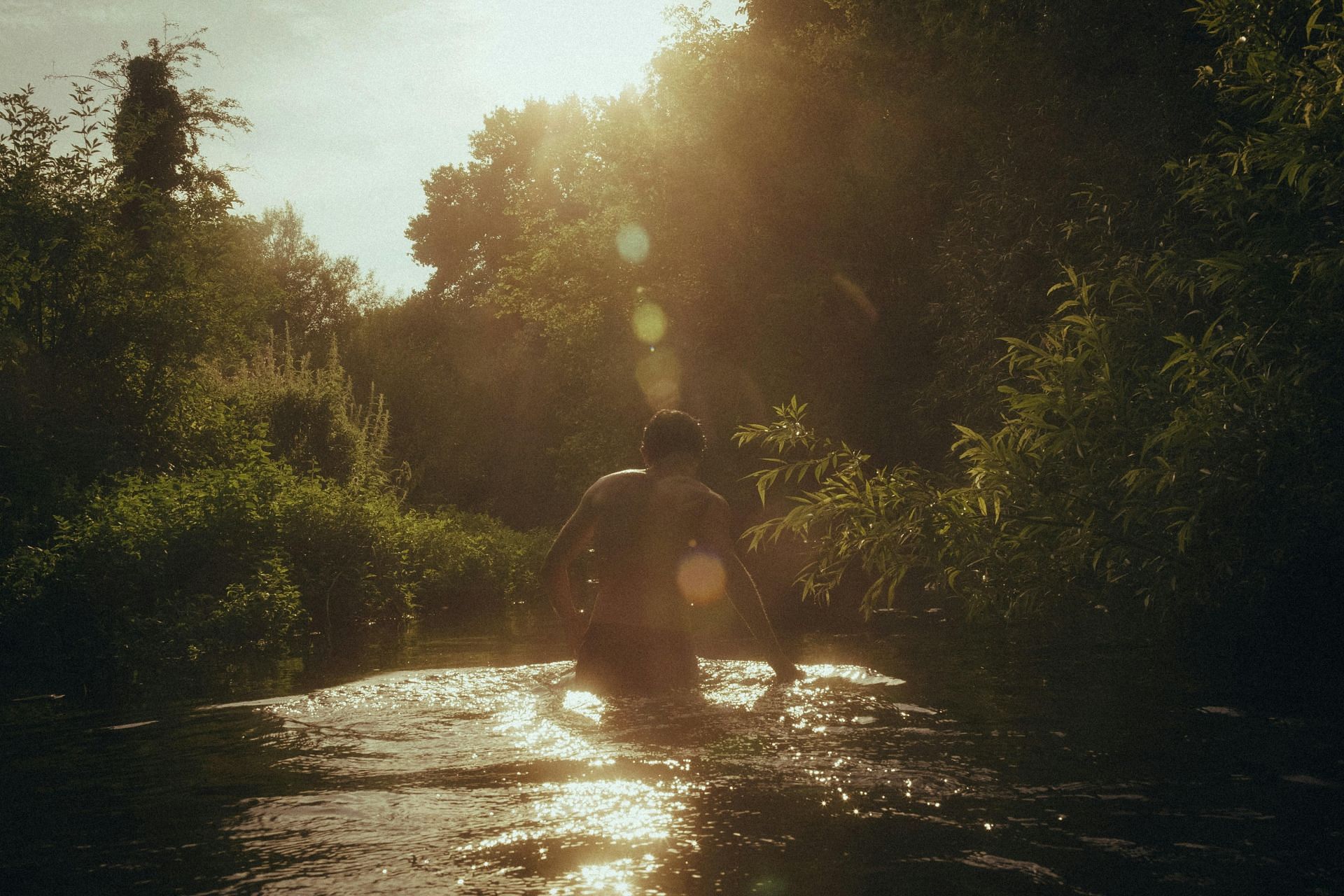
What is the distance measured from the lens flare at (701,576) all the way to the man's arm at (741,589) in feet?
0.17

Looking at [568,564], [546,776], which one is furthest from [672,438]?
[546,776]

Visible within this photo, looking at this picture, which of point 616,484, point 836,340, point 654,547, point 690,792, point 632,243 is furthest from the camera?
point 632,243

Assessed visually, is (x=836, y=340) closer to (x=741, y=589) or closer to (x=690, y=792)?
(x=741, y=589)

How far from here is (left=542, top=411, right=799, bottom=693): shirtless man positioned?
21.9ft

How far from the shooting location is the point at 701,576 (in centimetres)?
673

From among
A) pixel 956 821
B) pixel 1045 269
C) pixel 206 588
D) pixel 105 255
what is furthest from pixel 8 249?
pixel 956 821

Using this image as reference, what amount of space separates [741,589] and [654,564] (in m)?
0.54

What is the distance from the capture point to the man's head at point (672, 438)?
6.76 m

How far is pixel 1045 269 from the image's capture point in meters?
16.1

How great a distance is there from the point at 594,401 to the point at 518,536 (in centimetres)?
463

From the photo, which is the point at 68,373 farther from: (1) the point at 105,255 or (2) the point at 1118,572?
(2) the point at 1118,572

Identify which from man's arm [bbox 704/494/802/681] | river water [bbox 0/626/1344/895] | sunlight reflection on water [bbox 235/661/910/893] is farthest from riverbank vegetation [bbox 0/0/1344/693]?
sunlight reflection on water [bbox 235/661/910/893]

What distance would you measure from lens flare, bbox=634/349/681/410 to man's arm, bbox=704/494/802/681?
19972 millimetres

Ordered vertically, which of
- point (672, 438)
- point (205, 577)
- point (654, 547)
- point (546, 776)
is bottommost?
point (546, 776)
